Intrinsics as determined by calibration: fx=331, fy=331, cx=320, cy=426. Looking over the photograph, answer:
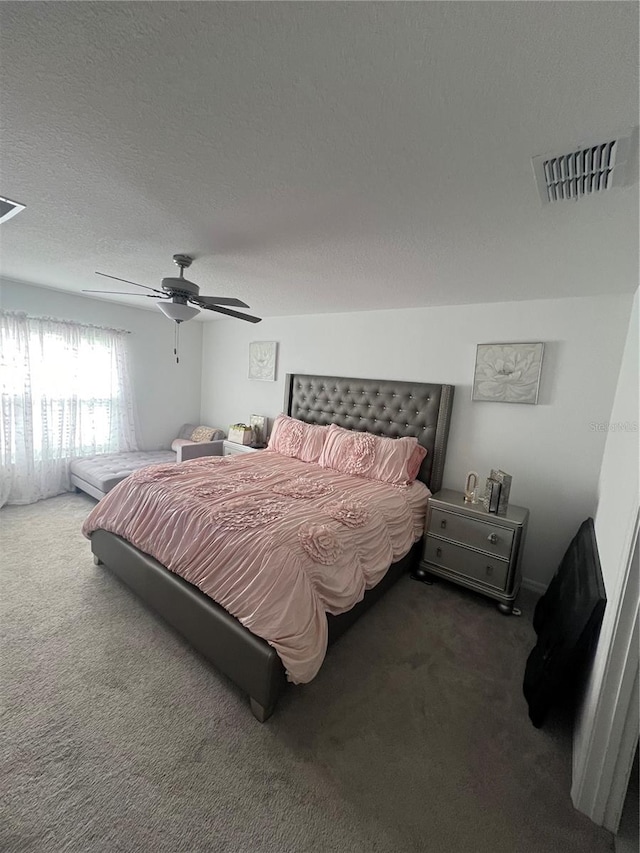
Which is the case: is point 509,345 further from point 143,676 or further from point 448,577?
point 143,676

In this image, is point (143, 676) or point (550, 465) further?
point (550, 465)

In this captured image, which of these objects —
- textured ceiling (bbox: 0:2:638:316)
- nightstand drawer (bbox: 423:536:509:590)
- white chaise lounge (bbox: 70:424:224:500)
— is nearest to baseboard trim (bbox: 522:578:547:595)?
nightstand drawer (bbox: 423:536:509:590)

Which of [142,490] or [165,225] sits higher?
[165,225]

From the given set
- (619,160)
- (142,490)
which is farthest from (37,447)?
(619,160)

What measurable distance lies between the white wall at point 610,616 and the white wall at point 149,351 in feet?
16.4

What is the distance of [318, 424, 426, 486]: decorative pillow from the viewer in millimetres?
2955

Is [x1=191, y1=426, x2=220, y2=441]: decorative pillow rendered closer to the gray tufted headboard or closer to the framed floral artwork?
the gray tufted headboard

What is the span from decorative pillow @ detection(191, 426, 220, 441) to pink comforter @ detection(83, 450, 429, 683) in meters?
1.85

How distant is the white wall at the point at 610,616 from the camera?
3.85ft

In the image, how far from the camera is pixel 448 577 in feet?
8.49

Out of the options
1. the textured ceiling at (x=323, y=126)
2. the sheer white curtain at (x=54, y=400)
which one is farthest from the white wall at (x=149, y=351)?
the textured ceiling at (x=323, y=126)

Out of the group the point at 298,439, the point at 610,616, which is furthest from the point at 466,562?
the point at 298,439

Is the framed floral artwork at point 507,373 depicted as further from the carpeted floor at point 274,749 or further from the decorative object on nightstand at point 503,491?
the carpeted floor at point 274,749

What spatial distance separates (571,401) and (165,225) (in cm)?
298
